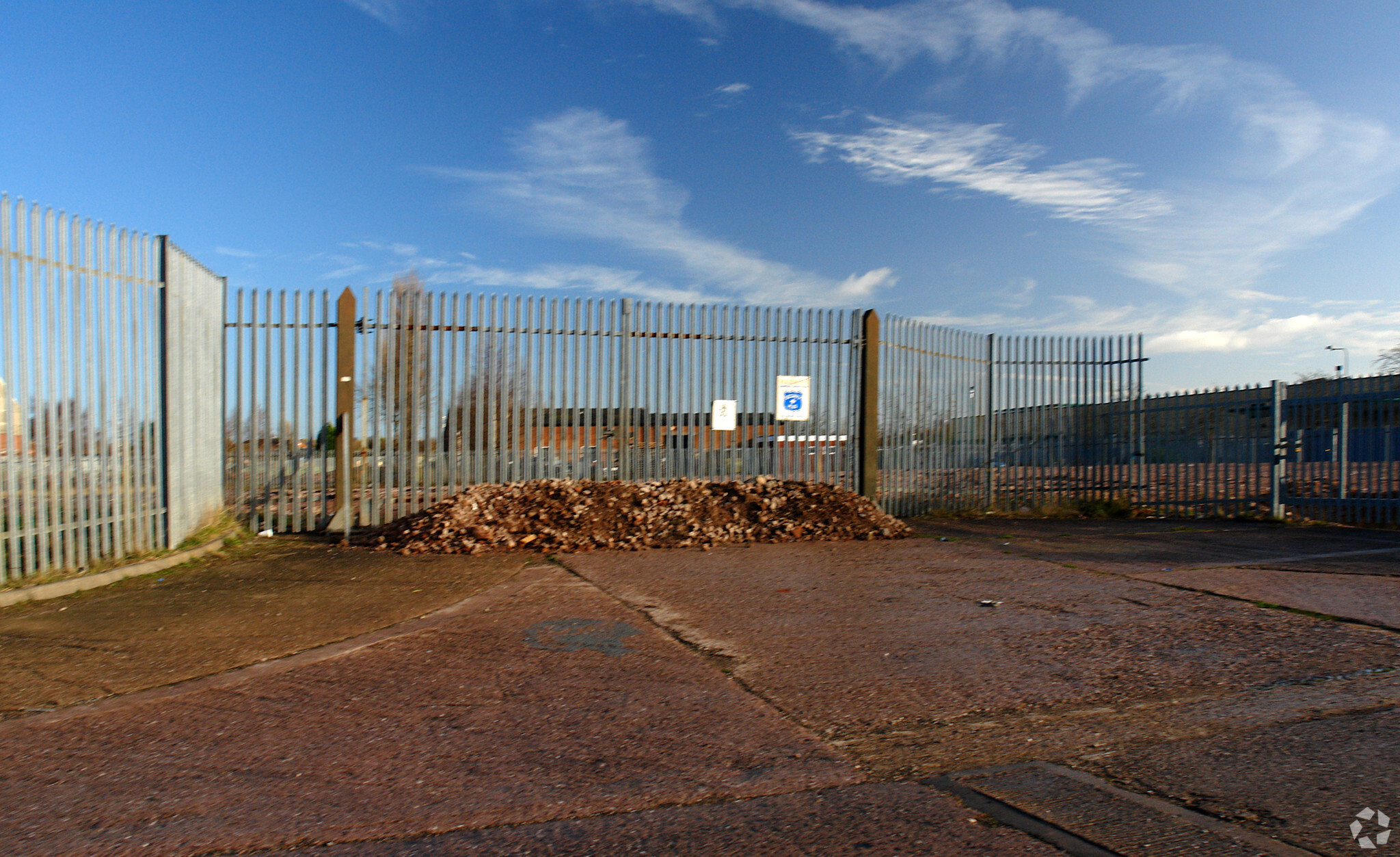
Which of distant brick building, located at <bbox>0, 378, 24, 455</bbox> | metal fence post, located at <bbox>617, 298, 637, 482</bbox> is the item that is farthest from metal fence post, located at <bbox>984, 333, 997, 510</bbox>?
distant brick building, located at <bbox>0, 378, 24, 455</bbox>

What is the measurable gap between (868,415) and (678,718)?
8366mm

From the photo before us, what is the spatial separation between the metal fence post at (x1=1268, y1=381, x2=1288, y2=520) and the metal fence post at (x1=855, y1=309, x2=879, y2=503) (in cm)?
612

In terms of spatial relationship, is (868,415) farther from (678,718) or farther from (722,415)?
(678,718)

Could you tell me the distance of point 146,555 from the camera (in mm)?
7082

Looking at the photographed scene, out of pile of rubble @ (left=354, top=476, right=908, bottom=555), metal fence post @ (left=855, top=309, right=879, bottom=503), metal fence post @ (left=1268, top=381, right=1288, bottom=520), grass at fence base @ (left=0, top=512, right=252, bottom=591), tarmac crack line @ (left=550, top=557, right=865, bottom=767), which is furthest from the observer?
metal fence post @ (left=1268, top=381, right=1288, bottom=520)

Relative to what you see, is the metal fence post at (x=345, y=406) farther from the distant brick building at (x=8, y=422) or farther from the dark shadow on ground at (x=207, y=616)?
the distant brick building at (x=8, y=422)

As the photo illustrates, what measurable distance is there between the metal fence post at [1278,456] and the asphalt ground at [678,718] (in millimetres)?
6532

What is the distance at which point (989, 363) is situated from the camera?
520 inches

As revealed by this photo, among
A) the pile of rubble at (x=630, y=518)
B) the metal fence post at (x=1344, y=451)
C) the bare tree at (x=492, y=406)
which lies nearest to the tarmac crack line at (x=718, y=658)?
the pile of rubble at (x=630, y=518)

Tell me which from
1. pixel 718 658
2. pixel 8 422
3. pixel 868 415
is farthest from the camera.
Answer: pixel 868 415

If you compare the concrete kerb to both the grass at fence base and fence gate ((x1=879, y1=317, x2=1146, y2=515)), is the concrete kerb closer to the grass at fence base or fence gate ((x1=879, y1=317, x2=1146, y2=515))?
the grass at fence base

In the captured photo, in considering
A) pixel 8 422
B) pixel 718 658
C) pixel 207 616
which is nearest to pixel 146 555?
pixel 8 422

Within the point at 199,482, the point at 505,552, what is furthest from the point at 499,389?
the point at 199,482

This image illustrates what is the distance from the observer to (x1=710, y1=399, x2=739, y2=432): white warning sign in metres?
10.6
